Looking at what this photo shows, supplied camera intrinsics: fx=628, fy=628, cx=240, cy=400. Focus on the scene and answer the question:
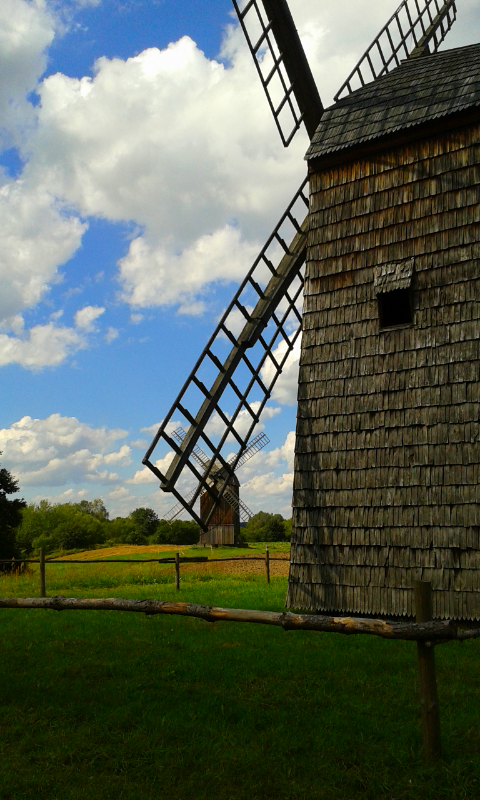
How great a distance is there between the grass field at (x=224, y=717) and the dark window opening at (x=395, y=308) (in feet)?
16.5

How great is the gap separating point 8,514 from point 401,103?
22.8 meters

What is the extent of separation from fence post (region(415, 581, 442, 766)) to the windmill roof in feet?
27.0

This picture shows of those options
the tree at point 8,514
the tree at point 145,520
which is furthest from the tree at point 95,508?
the tree at point 8,514

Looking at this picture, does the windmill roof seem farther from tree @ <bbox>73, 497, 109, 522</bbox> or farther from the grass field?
tree @ <bbox>73, 497, 109, 522</bbox>

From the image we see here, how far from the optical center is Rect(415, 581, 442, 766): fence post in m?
4.31

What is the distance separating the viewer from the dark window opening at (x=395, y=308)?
1017 centimetres

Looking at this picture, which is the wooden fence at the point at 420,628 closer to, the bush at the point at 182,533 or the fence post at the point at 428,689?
the fence post at the point at 428,689

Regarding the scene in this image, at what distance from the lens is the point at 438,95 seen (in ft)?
34.0

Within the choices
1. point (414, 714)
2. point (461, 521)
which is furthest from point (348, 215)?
point (414, 714)

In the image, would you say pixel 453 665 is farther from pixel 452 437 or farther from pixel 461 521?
pixel 452 437

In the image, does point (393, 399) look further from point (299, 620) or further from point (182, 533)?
point (182, 533)

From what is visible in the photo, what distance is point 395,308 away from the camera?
34.7 feet

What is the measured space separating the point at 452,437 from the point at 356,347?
84.9 inches

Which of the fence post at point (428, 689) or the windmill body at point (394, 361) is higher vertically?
the windmill body at point (394, 361)
